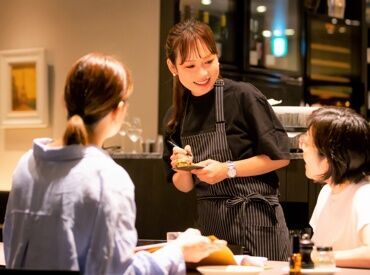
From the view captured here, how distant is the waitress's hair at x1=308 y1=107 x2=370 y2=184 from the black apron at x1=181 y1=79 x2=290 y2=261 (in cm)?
38

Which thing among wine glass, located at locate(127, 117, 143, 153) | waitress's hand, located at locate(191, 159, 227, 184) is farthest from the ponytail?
wine glass, located at locate(127, 117, 143, 153)

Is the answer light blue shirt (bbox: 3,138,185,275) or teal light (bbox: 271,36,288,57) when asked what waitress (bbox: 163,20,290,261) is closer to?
light blue shirt (bbox: 3,138,185,275)

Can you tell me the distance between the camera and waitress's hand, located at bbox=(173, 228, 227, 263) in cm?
180

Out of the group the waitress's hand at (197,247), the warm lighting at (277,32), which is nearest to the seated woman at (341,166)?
the waitress's hand at (197,247)

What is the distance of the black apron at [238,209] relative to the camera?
8.66 feet

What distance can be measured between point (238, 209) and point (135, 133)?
2.56 meters

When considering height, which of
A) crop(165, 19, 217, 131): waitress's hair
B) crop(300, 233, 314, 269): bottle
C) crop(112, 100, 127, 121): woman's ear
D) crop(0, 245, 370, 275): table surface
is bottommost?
crop(0, 245, 370, 275): table surface

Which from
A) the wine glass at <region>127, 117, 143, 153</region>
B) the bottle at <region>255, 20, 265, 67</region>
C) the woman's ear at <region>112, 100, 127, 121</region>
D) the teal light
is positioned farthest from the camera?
the teal light

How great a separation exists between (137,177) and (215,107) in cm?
132

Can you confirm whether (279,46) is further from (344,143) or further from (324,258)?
(324,258)

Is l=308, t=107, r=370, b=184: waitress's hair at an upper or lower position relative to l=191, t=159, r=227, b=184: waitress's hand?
upper

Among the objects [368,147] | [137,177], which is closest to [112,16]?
[137,177]

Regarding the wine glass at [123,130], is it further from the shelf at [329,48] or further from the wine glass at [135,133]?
the shelf at [329,48]

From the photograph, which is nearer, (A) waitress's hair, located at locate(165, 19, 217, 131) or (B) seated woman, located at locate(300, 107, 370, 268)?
(B) seated woman, located at locate(300, 107, 370, 268)
